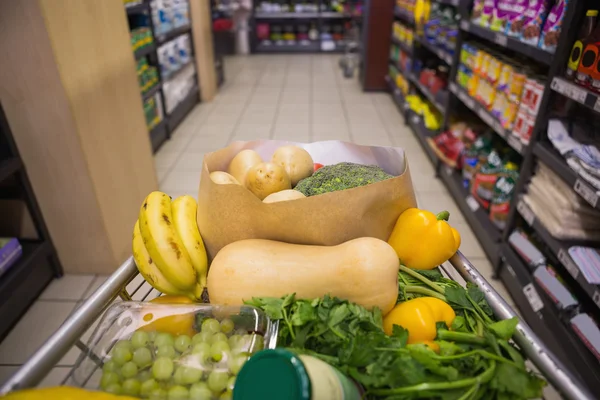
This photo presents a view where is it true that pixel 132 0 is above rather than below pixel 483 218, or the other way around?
above

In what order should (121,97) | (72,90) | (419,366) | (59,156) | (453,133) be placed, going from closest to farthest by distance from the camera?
(419,366)
(72,90)
(59,156)
(121,97)
(453,133)

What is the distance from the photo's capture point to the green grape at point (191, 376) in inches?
24.9

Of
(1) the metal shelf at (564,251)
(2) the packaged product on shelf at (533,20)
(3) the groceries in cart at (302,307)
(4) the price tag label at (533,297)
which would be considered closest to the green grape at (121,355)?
(3) the groceries in cart at (302,307)

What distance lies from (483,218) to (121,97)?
2.17 m

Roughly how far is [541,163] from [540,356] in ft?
4.67

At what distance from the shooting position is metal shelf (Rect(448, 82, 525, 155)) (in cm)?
202

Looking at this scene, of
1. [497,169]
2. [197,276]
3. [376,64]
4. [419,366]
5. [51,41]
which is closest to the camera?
[419,366]

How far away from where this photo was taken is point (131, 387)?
628 millimetres

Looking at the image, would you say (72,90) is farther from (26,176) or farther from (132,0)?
(132,0)

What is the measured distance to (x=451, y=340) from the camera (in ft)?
2.35

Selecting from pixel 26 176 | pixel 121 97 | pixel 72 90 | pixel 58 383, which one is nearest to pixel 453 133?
pixel 121 97

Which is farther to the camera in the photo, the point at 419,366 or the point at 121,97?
the point at 121,97

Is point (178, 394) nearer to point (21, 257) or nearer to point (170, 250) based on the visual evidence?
point (170, 250)

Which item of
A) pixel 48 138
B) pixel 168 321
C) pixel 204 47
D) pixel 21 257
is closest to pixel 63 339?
pixel 168 321
